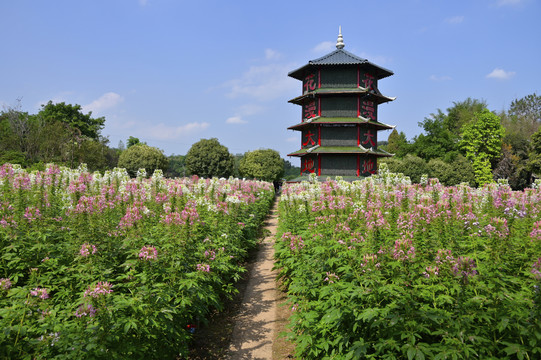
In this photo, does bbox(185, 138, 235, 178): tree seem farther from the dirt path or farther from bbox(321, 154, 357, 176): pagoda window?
the dirt path

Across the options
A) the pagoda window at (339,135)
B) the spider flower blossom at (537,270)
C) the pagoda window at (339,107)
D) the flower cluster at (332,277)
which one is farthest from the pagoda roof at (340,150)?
the spider flower blossom at (537,270)

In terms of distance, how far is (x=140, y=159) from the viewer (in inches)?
2021

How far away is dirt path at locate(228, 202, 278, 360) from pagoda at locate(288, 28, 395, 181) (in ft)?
59.0

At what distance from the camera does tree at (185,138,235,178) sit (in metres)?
51.6

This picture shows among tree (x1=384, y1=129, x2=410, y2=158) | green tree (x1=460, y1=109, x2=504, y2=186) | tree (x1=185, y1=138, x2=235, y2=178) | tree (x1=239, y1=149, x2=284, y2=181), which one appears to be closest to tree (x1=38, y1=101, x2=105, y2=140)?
tree (x1=185, y1=138, x2=235, y2=178)

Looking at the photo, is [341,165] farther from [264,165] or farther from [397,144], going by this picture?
[397,144]

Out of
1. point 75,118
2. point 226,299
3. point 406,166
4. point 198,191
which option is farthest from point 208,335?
point 75,118

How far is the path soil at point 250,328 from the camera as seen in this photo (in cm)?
571

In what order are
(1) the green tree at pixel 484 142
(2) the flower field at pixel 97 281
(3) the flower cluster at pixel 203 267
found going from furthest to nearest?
1. (1) the green tree at pixel 484 142
2. (3) the flower cluster at pixel 203 267
3. (2) the flower field at pixel 97 281

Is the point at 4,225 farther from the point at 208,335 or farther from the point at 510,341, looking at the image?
the point at 510,341

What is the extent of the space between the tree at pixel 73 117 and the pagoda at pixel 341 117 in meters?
52.6

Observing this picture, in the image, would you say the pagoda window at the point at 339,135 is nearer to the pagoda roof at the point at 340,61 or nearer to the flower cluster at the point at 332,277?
the pagoda roof at the point at 340,61

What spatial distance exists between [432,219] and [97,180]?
385 inches

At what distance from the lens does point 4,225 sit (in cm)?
448
